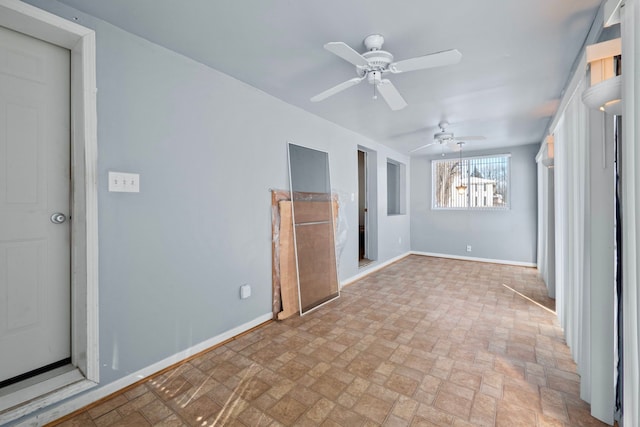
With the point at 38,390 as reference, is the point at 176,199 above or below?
above

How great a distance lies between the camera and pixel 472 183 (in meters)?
5.99

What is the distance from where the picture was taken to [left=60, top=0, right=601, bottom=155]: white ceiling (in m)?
1.63

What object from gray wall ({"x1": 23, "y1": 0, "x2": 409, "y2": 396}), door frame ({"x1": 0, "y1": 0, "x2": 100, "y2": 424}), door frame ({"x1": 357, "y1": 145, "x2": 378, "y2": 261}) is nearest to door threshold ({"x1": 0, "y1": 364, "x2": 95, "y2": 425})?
door frame ({"x1": 0, "y1": 0, "x2": 100, "y2": 424})

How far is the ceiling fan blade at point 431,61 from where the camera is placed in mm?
1634

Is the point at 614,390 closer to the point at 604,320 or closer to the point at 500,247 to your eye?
the point at 604,320

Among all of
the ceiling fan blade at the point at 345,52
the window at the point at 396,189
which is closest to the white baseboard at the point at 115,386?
the ceiling fan blade at the point at 345,52

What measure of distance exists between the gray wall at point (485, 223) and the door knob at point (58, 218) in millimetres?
6249

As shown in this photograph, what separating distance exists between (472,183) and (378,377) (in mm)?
5297

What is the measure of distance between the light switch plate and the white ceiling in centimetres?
97

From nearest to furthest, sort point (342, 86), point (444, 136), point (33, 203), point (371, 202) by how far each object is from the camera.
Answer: point (33, 203) < point (342, 86) < point (444, 136) < point (371, 202)

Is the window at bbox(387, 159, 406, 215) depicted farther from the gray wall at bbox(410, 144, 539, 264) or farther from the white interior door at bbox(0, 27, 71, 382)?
the white interior door at bbox(0, 27, 71, 382)

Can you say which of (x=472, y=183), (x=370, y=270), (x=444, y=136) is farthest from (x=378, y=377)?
(x=472, y=183)

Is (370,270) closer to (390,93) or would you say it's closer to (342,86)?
(390,93)

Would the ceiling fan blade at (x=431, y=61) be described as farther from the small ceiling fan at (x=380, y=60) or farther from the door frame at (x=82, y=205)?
the door frame at (x=82, y=205)
